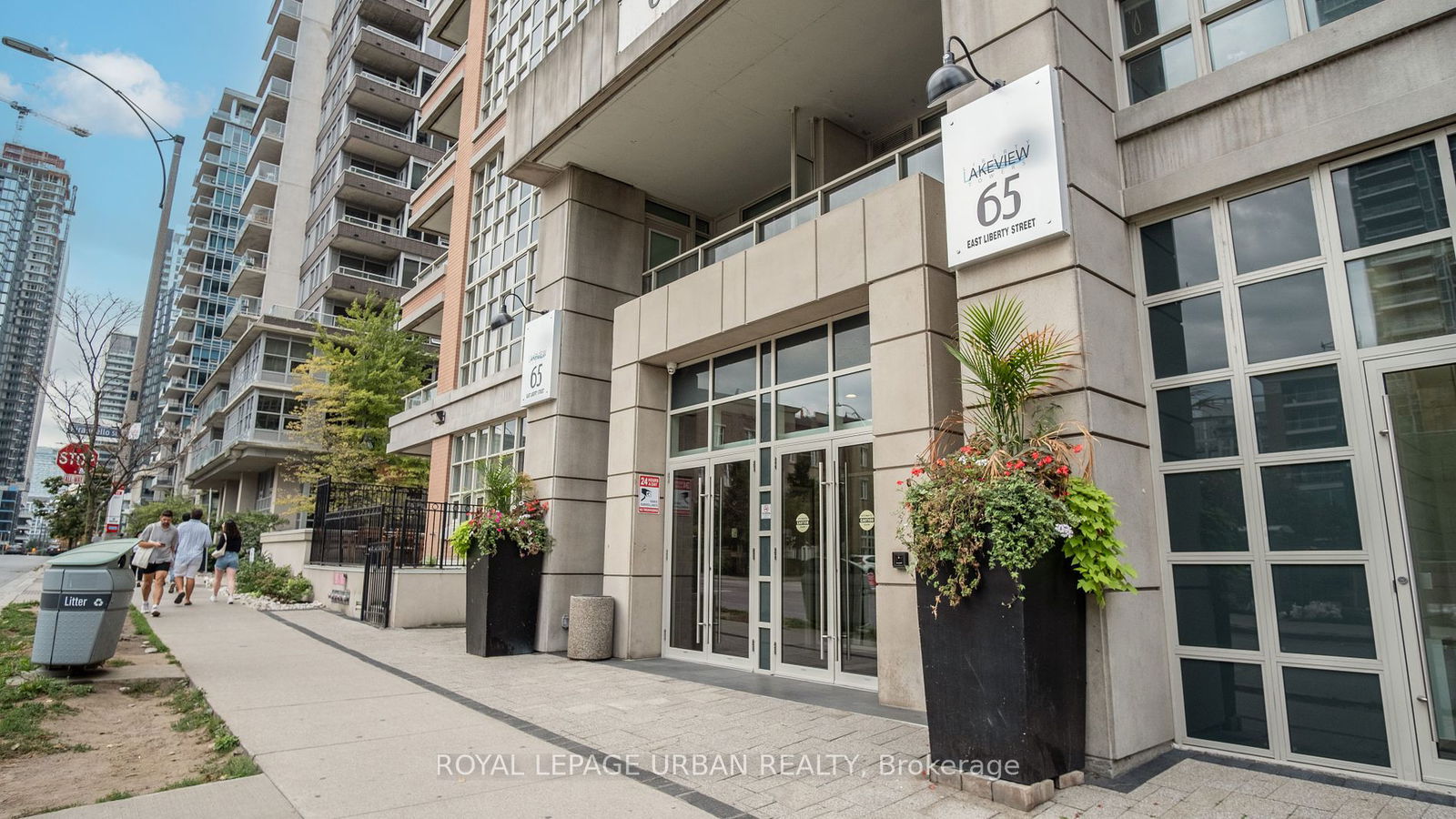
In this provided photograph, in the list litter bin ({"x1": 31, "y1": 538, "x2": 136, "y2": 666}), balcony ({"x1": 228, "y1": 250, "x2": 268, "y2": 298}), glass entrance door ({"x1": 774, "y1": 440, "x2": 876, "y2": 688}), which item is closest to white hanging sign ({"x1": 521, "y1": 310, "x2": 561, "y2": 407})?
glass entrance door ({"x1": 774, "y1": 440, "x2": 876, "y2": 688})

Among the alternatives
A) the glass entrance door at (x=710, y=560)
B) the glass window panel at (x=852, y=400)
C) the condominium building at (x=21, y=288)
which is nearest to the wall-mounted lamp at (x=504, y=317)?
the glass entrance door at (x=710, y=560)

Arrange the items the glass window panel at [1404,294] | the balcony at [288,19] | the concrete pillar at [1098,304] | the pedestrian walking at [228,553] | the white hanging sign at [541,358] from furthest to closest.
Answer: the balcony at [288,19]
the pedestrian walking at [228,553]
the white hanging sign at [541,358]
the concrete pillar at [1098,304]
the glass window panel at [1404,294]

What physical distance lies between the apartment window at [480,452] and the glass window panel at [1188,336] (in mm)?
9870

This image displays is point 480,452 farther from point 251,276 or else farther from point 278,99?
point 278,99

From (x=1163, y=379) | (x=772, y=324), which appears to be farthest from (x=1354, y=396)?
(x=772, y=324)

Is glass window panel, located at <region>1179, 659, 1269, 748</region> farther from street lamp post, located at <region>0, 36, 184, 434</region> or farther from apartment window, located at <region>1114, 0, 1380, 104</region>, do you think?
street lamp post, located at <region>0, 36, 184, 434</region>

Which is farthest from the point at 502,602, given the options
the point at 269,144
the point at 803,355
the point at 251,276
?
the point at 269,144

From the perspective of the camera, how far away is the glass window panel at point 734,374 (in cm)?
1034

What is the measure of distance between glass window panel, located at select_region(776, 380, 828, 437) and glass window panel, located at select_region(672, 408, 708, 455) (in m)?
1.55

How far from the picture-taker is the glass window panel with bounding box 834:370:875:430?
8602 mm

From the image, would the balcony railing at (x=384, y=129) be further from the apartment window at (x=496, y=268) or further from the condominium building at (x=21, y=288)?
the condominium building at (x=21, y=288)

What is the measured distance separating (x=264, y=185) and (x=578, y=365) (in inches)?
1921

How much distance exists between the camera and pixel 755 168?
12.5m

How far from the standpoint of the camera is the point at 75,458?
13.6 meters
